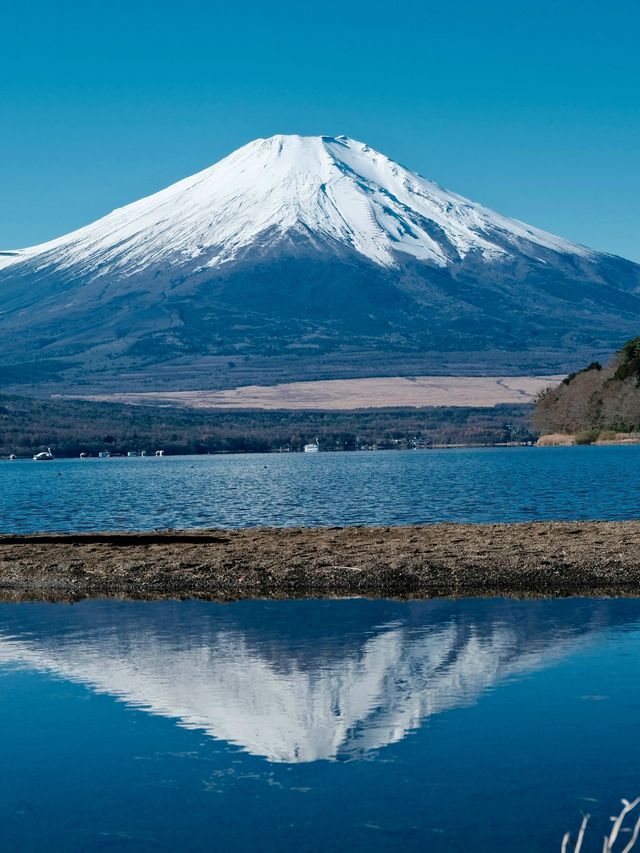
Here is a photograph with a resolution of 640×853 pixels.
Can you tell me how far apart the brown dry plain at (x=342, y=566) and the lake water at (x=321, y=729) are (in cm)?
217

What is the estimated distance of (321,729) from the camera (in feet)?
41.7

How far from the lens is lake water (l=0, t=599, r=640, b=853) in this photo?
33.6 ft

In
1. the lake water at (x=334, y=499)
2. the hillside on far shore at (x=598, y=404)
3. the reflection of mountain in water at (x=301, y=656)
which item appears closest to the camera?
the reflection of mountain in water at (x=301, y=656)

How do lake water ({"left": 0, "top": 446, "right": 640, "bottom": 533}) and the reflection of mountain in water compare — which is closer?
the reflection of mountain in water

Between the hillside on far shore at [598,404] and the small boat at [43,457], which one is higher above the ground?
the hillside on far shore at [598,404]

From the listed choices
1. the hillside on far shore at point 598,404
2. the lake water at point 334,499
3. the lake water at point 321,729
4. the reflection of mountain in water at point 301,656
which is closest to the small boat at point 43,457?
the hillside on far shore at point 598,404

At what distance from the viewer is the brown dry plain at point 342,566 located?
2156 centimetres

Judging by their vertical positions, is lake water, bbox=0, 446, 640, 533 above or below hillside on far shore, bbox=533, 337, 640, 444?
below

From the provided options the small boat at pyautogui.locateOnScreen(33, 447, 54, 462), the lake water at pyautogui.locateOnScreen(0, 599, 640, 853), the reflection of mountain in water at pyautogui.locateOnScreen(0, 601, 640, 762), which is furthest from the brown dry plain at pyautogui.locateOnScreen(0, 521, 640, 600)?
the small boat at pyautogui.locateOnScreen(33, 447, 54, 462)

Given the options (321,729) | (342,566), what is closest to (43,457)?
(342,566)

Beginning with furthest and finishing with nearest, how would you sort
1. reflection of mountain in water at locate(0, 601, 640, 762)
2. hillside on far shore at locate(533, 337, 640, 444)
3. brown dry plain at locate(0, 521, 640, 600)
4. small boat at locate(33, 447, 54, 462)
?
small boat at locate(33, 447, 54, 462)
hillside on far shore at locate(533, 337, 640, 444)
brown dry plain at locate(0, 521, 640, 600)
reflection of mountain in water at locate(0, 601, 640, 762)

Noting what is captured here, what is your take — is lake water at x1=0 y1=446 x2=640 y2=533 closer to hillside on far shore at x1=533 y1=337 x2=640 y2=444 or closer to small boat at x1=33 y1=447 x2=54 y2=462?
hillside on far shore at x1=533 y1=337 x2=640 y2=444

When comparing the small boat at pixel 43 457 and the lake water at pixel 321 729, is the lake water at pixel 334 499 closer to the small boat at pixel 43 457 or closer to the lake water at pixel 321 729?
the lake water at pixel 321 729

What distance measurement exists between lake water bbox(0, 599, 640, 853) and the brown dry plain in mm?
2170
